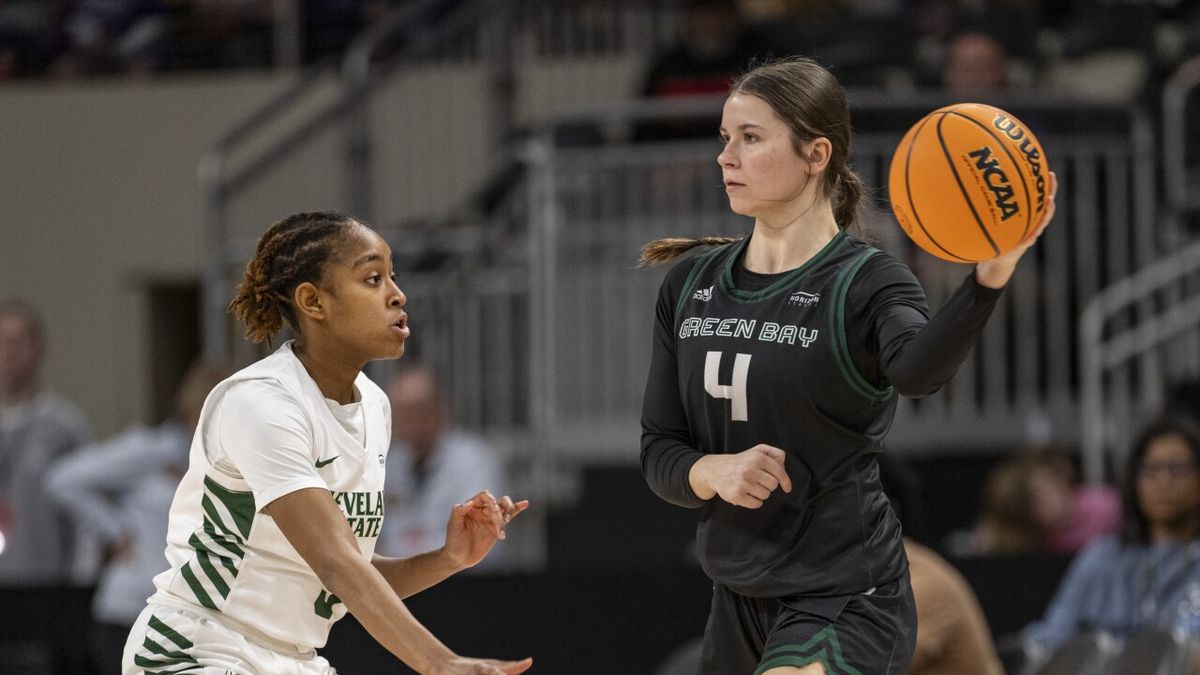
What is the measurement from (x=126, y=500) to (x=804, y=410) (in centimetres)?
532

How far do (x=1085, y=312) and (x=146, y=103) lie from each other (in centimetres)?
714

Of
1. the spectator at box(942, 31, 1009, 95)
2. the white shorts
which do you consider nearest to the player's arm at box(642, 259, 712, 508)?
the white shorts

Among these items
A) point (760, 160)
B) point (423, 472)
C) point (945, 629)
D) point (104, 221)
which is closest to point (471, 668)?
point (760, 160)

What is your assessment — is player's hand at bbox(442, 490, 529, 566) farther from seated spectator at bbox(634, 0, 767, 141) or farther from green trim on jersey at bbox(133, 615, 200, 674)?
seated spectator at bbox(634, 0, 767, 141)

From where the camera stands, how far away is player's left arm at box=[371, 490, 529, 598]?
3742 mm

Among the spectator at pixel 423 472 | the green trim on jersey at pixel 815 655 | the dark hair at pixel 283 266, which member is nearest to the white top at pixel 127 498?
the spectator at pixel 423 472

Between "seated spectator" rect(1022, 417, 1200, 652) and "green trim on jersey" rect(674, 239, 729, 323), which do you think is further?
"seated spectator" rect(1022, 417, 1200, 652)

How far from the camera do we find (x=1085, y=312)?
347 inches

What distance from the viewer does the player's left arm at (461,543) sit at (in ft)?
12.3

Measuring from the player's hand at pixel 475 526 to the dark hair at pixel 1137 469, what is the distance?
3.16 meters

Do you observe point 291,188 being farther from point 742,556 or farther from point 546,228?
point 742,556

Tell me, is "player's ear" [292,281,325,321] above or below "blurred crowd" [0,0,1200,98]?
below

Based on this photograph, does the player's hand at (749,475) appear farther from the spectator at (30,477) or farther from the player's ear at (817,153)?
the spectator at (30,477)

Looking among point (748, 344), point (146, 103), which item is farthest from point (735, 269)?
point (146, 103)
